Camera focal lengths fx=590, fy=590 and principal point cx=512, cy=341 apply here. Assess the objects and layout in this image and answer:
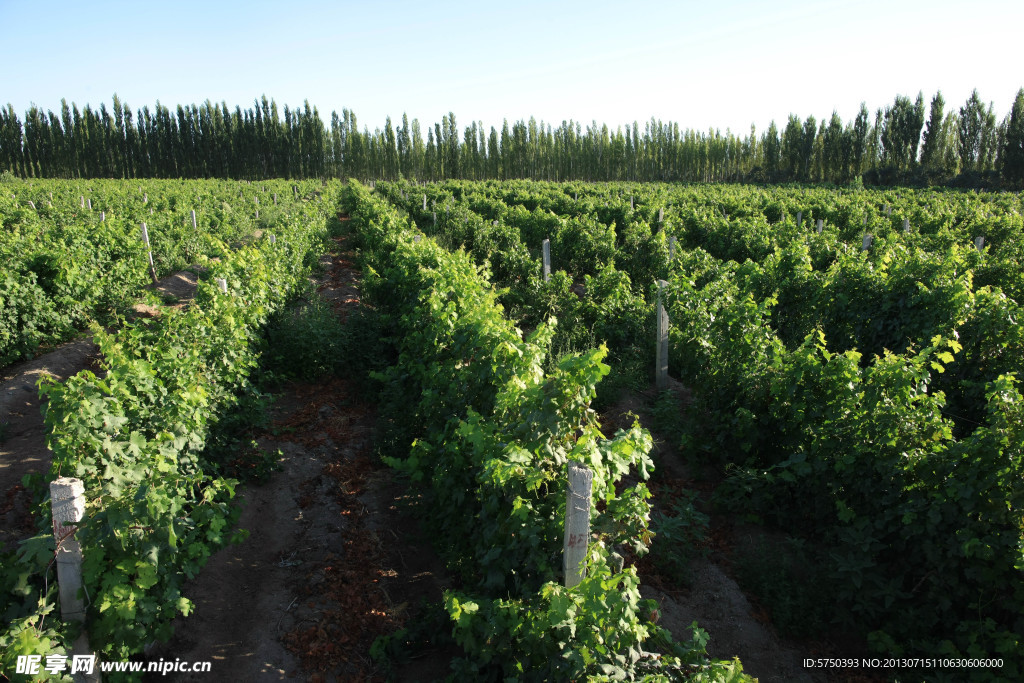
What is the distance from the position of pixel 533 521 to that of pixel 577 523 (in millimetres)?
503

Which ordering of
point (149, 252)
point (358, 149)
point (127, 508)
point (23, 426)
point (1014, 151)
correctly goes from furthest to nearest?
1. point (358, 149)
2. point (1014, 151)
3. point (149, 252)
4. point (23, 426)
5. point (127, 508)

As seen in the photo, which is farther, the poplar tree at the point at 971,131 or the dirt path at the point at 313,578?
the poplar tree at the point at 971,131

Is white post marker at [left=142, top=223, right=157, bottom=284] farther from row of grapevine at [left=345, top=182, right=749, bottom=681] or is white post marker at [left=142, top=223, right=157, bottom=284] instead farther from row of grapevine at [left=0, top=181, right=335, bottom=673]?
row of grapevine at [left=345, top=182, right=749, bottom=681]

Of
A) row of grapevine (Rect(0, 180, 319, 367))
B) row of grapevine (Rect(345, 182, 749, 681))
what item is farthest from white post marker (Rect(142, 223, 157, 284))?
row of grapevine (Rect(345, 182, 749, 681))

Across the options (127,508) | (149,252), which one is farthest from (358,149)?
(127,508)

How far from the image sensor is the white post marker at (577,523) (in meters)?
2.99

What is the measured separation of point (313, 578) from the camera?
Answer: 16.6ft

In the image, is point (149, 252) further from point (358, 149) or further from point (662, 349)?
point (358, 149)

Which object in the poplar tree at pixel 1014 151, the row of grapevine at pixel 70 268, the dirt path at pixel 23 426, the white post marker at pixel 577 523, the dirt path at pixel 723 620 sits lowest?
the dirt path at pixel 723 620

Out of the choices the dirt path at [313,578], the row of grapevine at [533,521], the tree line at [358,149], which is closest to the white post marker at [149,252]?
the dirt path at [313,578]

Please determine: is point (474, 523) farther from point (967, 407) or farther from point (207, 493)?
point (967, 407)

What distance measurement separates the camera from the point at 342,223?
1164 inches

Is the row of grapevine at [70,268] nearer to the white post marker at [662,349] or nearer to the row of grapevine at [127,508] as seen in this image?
the row of grapevine at [127,508]

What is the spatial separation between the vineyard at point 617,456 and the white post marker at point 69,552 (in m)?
0.07
